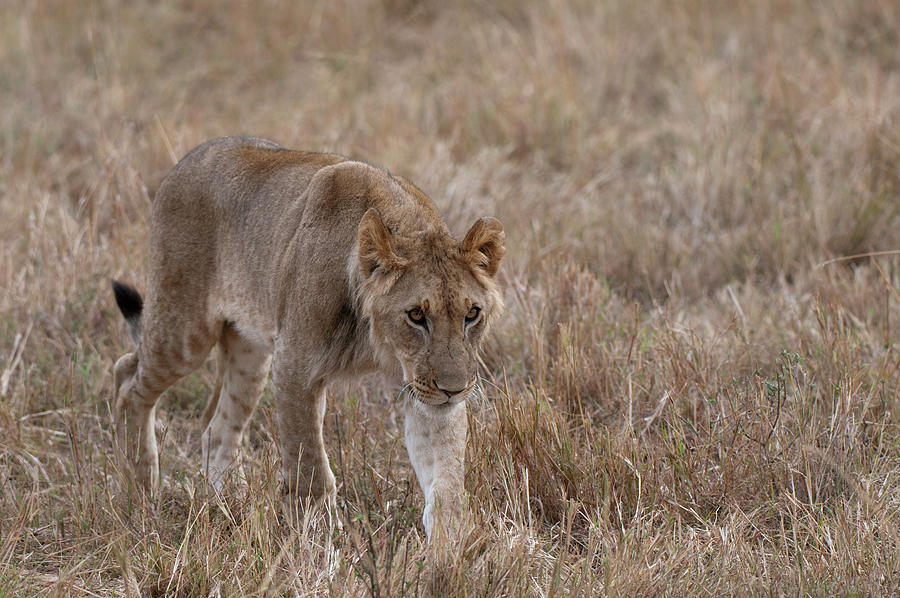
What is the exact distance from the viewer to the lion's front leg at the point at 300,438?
3752mm

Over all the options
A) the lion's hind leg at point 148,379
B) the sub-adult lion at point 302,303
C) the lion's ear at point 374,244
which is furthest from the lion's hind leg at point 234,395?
the lion's ear at point 374,244

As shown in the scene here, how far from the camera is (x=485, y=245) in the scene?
362cm

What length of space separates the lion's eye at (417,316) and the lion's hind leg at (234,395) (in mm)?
1346

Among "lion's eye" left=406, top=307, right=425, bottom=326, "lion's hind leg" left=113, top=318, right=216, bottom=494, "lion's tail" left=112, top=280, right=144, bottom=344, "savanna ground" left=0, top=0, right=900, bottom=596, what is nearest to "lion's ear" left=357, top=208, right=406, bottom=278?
"lion's eye" left=406, top=307, right=425, bottom=326

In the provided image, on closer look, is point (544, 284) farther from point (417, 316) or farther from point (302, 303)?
point (417, 316)

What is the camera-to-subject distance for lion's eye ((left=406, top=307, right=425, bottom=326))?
3.45 metres

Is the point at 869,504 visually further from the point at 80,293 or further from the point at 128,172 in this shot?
the point at 128,172

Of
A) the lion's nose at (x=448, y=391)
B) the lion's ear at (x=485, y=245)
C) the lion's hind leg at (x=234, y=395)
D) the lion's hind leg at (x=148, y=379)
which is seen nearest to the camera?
the lion's nose at (x=448, y=391)

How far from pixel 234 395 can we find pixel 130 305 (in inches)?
22.7

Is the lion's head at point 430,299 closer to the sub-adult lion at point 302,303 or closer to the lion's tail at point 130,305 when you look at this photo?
the sub-adult lion at point 302,303

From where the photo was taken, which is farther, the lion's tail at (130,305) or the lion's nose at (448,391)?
the lion's tail at (130,305)

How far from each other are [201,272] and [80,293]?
1.58 m

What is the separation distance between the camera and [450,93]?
873 centimetres

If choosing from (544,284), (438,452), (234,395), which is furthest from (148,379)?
(544,284)
